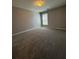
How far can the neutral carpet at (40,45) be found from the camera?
876mm

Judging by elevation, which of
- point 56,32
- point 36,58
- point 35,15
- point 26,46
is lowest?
point 36,58

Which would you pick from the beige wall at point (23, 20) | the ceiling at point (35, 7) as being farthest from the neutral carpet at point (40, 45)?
the ceiling at point (35, 7)

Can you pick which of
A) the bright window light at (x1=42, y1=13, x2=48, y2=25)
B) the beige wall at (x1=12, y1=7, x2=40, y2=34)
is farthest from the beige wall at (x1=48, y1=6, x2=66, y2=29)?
the beige wall at (x1=12, y1=7, x2=40, y2=34)

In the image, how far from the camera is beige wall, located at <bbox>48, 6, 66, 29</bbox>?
0.94 metres

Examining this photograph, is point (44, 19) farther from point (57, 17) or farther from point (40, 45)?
point (40, 45)

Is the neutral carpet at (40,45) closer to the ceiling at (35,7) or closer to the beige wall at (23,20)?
the beige wall at (23,20)

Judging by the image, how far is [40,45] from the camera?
0.94 metres

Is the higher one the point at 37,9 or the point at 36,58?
the point at 37,9

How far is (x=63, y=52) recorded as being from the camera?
3.04 feet

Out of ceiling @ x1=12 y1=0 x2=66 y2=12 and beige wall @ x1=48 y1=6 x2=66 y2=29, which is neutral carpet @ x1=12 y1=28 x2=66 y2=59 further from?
ceiling @ x1=12 y1=0 x2=66 y2=12
